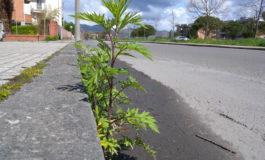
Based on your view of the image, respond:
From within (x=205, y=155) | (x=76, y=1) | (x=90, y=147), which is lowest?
(x=205, y=155)

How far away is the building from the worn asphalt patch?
109 feet

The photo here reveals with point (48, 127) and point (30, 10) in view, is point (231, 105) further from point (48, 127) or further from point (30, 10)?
point (30, 10)

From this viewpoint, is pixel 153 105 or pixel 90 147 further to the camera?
pixel 153 105

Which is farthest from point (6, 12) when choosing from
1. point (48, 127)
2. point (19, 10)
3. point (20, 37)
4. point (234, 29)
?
point (234, 29)

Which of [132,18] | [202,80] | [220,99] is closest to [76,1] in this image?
[202,80]

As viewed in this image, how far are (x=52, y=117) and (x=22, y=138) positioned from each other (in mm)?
289

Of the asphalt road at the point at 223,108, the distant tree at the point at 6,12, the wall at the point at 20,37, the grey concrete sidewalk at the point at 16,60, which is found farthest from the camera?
the distant tree at the point at 6,12

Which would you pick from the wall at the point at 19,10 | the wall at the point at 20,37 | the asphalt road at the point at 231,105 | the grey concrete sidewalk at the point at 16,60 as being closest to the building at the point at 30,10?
the wall at the point at 19,10

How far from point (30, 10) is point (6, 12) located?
1301 centimetres

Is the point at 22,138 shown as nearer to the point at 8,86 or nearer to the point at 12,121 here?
the point at 12,121

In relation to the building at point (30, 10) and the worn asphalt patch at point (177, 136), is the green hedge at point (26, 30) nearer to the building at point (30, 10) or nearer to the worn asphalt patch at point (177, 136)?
the building at point (30, 10)

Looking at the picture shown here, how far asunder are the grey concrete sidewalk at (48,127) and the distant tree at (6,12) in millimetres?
28615

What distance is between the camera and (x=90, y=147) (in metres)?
1.00

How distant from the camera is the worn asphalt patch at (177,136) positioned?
180cm
